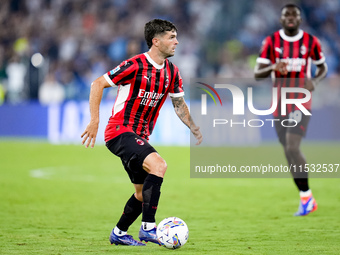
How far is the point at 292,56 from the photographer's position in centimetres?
819

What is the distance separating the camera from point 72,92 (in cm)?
1903

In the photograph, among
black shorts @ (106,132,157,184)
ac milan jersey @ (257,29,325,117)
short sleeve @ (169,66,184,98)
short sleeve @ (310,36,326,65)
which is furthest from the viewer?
short sleeve @ (310,36,326,65)

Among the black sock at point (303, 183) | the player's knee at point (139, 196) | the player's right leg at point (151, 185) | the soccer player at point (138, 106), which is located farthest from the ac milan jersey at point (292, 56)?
the player's right leg at point (151, 185)

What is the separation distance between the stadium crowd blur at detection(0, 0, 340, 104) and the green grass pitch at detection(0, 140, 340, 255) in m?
5.14

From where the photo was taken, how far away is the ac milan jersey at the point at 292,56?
8.19m

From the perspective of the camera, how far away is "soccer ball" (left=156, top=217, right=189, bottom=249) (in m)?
5.45

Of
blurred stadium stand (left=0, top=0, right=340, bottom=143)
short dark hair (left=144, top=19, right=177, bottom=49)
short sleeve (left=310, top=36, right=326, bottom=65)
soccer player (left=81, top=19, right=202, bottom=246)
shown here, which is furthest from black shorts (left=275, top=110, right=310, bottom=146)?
blurred stadium stand (left=0, top=0, right=340, bottom=143)

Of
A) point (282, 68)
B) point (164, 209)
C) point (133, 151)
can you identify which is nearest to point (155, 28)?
point (133, 151)

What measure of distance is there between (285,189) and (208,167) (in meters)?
4.22

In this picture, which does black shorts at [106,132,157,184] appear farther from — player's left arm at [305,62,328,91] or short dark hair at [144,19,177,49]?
player's left arm at [305,62,328,91]

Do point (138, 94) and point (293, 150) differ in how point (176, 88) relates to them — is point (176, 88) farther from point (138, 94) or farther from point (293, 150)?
point (293, 150)

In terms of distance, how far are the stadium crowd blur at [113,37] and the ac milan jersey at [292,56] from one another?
9674 millimetres

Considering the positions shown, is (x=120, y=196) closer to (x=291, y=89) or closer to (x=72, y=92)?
(x=291, y=89)

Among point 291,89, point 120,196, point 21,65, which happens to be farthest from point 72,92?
point 291,89
